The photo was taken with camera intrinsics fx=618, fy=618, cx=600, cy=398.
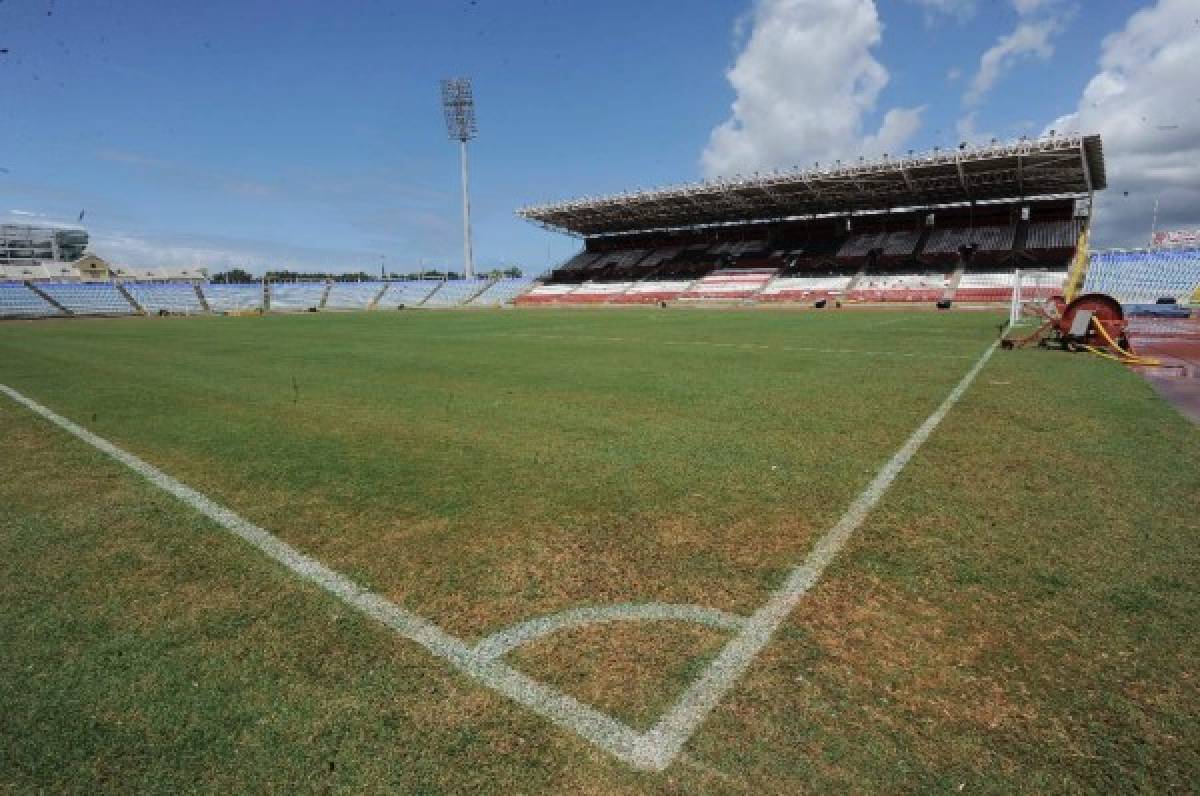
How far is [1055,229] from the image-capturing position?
4712cm

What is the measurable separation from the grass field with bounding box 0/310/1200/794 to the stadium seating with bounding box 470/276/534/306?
6430 cm

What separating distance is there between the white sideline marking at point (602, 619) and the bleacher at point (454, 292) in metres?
70.7

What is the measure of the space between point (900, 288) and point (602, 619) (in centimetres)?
5051

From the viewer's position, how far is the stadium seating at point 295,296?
226 ft

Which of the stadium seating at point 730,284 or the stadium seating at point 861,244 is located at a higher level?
the stadium seating at point 861,244

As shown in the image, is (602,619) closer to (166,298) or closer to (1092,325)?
(1092,325)

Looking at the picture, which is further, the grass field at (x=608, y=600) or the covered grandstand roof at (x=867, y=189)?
the covered grandstand roof at (x=867, y=189)

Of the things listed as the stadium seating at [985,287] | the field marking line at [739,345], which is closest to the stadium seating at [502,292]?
the stadium seating at [985,287]

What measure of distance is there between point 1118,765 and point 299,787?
2646 mm

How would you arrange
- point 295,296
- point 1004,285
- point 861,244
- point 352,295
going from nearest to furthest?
1. point 1004,285
2. point 861,244
3. point 295,296
4. point 352,295

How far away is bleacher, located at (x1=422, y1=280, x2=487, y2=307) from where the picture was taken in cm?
7194

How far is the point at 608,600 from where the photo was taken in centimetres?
311

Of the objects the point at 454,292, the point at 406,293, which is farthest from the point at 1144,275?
the point at 406,293

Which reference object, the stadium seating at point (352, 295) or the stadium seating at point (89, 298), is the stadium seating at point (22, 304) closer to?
the stadium seating at point (89, 298)
